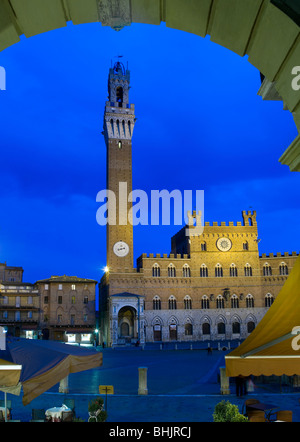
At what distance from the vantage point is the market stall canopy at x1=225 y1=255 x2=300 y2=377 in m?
3.49

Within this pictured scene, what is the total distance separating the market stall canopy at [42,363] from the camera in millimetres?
6340

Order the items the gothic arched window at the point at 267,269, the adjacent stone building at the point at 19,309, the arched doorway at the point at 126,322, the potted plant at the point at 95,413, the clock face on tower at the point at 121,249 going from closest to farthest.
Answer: the potted plant at the point at 95,413 < the adjacent stone building at the point at 19,309 < the arched doorway at the point at 126,322 < the clock face on tower at the point at 121,249 < the gothic arched window at the point at 267,269

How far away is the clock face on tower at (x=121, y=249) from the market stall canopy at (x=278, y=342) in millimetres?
46508

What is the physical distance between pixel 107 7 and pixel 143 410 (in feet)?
36.4

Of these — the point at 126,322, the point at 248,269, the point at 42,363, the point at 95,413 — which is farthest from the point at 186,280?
the point at 42,363

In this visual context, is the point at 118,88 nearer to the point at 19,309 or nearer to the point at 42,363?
the point at 19,309

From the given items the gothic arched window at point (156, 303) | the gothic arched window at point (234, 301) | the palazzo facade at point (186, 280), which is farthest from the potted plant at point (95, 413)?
the gothic arched window at point (234, 301)

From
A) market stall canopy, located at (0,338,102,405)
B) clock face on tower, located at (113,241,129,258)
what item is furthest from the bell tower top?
market stall canopy, located at (0,338,102,405)

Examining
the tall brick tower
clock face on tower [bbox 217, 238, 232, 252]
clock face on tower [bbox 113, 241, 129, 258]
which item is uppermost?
the tall brick tower

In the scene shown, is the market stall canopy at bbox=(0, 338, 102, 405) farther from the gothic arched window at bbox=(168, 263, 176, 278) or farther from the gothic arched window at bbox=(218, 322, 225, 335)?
the gothic arched window at bbox=(218, 322, 225, 335)

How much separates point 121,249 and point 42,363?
43.8m

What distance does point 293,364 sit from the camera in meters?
4.11

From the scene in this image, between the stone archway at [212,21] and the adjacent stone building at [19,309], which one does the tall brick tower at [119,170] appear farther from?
the stone archway at [212,21]

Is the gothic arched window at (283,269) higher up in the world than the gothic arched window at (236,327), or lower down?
higher up
